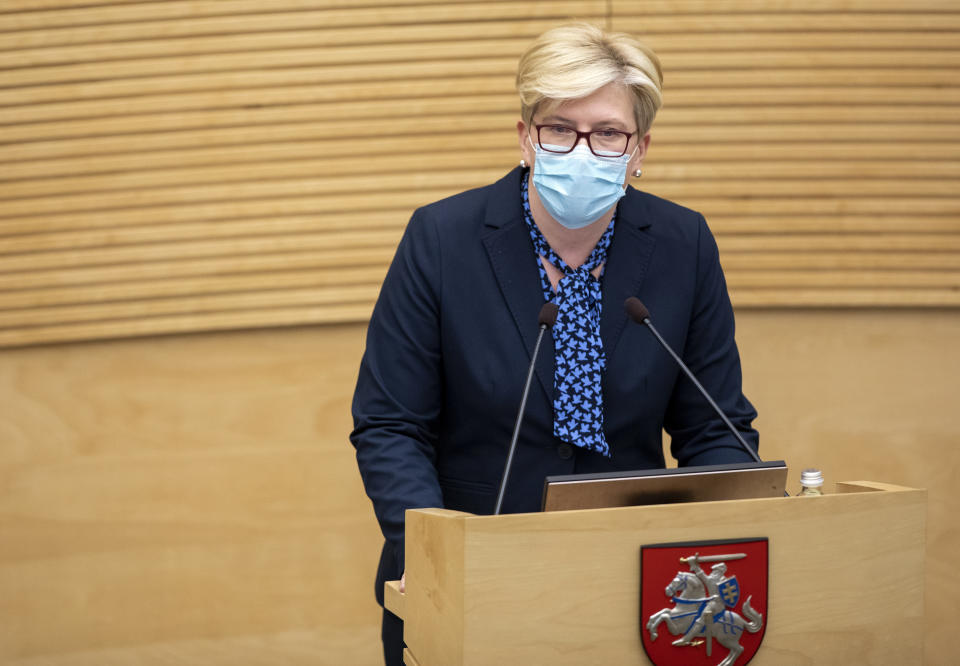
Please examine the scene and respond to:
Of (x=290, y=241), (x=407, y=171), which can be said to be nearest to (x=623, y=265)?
(x=407, y=171)

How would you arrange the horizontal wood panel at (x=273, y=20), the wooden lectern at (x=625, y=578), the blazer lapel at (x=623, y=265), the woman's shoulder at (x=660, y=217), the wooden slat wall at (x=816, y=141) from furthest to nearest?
the wooden slat wall at (x=816, y=141), the horizontal wood panel at (x=273, y=20), the woman's shoulder at (x=660, y=217), the blazer lapel at (x=623, y=265), the wooden lectern at (x=625, y=578)

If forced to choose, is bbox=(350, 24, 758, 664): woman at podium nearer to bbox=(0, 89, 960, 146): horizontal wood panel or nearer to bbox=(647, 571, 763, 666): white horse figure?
bbox=(647, 571, 763, 666): white horse figure

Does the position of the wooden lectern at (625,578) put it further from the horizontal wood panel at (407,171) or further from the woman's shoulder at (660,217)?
the horizontal wood panel at (407,171)

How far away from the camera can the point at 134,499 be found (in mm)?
3350

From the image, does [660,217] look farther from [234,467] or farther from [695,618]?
[234,467]

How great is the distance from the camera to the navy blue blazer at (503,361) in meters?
2.07

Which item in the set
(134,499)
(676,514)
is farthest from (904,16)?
(134,499)

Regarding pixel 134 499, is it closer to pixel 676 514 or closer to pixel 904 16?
pixel 676 514

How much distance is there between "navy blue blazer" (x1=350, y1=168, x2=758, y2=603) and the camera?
6.81 ft

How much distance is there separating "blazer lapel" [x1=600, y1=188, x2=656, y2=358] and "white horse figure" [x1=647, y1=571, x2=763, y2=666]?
0.65m

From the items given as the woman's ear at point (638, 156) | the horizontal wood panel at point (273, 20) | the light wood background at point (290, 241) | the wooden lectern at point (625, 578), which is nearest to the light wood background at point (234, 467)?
the light wood background at point (290, 241)

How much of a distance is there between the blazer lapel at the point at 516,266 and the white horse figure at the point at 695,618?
2.01 ft

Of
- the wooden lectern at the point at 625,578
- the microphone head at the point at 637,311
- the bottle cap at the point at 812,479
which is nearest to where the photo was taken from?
the wooden lectern at the point at 625,578

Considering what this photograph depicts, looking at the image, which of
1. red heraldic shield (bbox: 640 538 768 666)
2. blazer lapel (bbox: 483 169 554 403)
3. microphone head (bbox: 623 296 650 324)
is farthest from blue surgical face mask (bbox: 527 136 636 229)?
A: red heraldic shield (bbox: 640 538 768 666)
